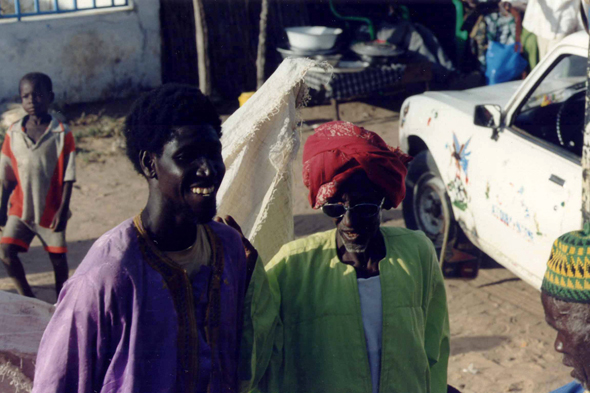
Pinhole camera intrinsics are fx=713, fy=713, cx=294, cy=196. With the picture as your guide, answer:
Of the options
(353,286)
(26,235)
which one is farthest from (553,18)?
(353,286)

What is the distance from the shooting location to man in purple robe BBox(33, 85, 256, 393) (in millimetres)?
1680

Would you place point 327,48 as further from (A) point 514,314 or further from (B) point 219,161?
(B) point 219,161

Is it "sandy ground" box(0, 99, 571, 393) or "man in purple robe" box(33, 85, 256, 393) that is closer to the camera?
"man in purple robe" box(33, 85, 256, 393)

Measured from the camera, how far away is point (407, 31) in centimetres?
1045

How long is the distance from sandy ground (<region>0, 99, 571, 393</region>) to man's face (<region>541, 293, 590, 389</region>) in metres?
2.11

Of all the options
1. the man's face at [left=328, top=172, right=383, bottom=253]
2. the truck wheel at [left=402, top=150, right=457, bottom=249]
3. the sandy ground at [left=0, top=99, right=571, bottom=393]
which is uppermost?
the man's face at [left=328, top=172, right=383, bottom=253]

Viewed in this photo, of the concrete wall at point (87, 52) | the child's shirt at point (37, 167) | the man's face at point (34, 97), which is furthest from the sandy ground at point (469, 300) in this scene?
the concrete wall at point (87, 52)

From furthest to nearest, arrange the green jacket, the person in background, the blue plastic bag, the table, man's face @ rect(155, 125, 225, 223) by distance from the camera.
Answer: the blue plastic bag
the table
the person in background
the green jacket
man's face @ rect(155, 125, 225, 223)

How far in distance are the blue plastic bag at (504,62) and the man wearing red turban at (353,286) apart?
25.1 feet

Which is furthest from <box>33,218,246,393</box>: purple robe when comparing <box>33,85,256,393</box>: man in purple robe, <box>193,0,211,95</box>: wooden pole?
<box>193,0,211,95</box>: wooden pole

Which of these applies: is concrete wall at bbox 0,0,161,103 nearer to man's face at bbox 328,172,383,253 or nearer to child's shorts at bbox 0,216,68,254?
child's shorts at bbox 0,216,68,254

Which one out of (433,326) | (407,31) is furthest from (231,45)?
(433,326)

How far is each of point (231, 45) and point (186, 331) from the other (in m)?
8.83

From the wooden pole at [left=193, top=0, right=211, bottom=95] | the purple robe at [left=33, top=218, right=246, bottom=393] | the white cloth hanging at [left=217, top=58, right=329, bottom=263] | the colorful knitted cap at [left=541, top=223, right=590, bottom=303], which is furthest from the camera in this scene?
the wooden pole at [left=193, top=0, right=211, bottom=95]
